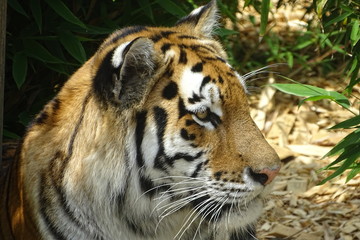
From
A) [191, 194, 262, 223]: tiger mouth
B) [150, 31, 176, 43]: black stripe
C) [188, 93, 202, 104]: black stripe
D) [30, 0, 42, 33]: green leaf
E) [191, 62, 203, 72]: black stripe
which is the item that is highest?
[30, 0, 42, 33]: green leaf

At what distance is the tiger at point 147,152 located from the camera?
294 cm

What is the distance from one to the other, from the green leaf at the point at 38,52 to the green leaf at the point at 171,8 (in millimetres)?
682

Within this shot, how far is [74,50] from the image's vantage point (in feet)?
14.2

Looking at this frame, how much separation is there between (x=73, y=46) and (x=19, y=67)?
0.32 m

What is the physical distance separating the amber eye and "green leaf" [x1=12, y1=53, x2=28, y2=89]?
59.7 inches

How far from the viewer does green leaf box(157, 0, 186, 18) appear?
449 centimetres

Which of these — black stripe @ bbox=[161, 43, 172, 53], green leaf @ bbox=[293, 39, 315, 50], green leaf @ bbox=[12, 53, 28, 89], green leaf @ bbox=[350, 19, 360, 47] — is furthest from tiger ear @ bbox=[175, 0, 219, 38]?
green leaf @ bbox=[293, 39, 315, 50]

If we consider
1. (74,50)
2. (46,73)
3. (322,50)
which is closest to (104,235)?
(74,50)

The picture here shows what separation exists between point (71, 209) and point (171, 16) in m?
2.07

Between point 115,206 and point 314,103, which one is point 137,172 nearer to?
point 115,206

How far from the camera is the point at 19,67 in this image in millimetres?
4238

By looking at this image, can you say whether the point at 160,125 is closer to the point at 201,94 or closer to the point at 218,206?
the point at 201,94

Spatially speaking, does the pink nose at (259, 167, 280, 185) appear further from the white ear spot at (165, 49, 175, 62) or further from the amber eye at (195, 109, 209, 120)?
the white ear spot at (165, 49, 175, 62)

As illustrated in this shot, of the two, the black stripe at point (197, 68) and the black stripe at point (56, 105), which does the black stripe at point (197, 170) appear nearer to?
the black stripe at point (197, 68)
